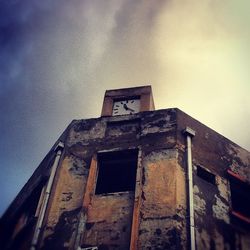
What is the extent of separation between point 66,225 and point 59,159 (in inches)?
105

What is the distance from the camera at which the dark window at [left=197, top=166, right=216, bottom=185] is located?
1309cm

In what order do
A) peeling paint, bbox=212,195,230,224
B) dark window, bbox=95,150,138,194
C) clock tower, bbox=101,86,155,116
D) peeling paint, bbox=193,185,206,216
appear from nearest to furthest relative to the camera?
peeling paint, bbox=193,185,206,216 → peeling paint, bbox=212,195,230,224 → dark window, bbox=95,150,138,194 → clock tower, bbox=101,86,155,116

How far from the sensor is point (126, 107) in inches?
619

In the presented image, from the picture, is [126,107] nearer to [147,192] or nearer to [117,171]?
[117,171]

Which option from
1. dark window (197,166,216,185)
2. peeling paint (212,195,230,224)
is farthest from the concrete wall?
dark window (197,166,216,185)

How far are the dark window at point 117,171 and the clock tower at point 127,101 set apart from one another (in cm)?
231

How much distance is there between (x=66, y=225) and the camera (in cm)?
1205

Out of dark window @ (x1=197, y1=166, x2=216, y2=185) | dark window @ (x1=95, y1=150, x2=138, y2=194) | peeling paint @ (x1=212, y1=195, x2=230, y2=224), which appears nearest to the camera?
peeling paint @ (x1=212, y1=195, x2=230, y2=224)

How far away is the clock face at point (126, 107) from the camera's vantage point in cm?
1550

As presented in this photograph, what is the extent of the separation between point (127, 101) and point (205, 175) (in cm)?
456

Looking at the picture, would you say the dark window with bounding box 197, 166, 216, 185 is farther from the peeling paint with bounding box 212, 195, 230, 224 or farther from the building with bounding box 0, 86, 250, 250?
the peeling paint with bounding box 212, 195, 230, 224

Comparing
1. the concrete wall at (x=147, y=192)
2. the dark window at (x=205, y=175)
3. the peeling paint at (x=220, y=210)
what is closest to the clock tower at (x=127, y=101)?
the concrete wall at (x=147, y=192)

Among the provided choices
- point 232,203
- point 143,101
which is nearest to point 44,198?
point 143,101

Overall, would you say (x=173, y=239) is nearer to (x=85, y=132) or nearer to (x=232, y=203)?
(x=232, y=203)
